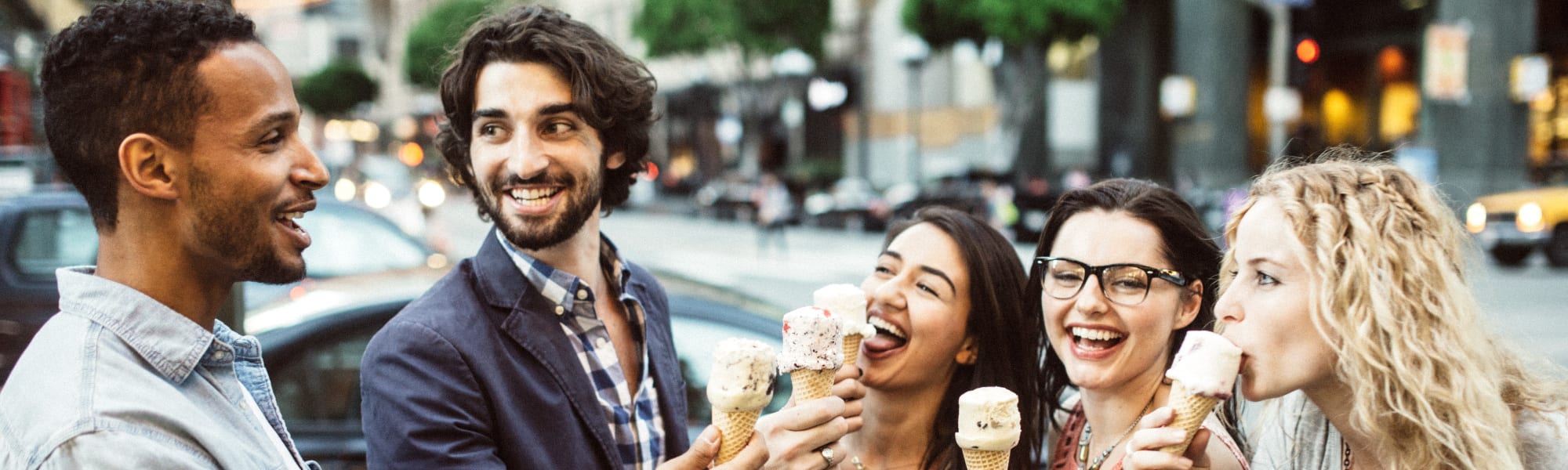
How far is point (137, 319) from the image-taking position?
169 centimetres

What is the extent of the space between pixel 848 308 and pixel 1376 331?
3.43 feet

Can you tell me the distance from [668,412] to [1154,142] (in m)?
30.9

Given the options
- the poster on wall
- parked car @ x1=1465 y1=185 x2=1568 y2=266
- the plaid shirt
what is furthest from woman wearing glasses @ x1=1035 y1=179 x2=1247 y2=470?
the poster on wall

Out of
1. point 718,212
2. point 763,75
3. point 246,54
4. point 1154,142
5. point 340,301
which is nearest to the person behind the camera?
point 246,54

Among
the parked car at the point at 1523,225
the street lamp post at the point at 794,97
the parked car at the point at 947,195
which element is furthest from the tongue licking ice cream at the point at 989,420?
the street lamp post at the point at 794,97

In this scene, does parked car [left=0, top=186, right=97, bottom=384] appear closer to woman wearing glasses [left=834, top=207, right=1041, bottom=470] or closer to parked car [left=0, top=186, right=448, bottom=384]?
parked car [left=0, top=186, right=448, bottom=384]

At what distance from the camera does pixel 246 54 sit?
6.04ft

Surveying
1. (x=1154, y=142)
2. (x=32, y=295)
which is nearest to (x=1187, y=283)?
(x=32, y=295)

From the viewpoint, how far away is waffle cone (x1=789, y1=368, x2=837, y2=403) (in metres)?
2.40

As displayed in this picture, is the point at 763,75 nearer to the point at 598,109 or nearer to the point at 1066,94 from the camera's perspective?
the point at 1066,94

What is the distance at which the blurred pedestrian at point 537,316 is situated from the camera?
234cm

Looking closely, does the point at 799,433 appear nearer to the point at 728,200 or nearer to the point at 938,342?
the point at 938,342

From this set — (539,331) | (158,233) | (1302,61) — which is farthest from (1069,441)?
(1302,61)

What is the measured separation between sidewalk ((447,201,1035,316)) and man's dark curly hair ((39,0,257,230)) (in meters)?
8.61
